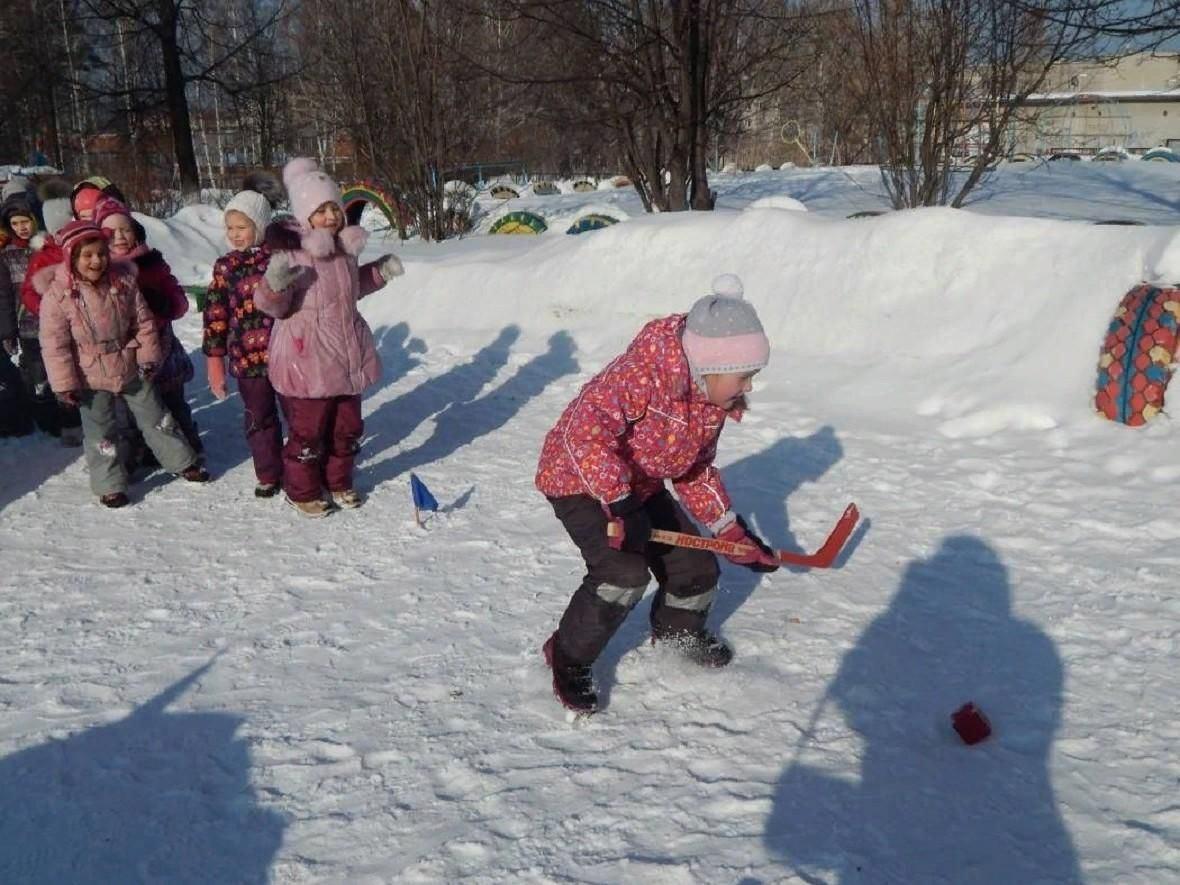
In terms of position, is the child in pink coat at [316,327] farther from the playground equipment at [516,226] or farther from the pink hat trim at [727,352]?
the playground equipment at [516,226]

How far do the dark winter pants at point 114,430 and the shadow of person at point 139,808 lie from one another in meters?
2.15

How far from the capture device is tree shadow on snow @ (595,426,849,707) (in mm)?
3389

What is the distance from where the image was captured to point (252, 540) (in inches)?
173

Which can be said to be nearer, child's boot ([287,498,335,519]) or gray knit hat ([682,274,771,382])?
gray knit hat ([682,274,771,382])

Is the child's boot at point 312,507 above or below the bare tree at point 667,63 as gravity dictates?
below

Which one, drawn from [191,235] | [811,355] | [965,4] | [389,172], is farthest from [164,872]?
[191,235]

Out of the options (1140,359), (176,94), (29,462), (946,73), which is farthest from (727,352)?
(176,94)

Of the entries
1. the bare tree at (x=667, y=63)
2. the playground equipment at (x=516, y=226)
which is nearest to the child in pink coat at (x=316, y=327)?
the bare tree at (x=667, y=63)

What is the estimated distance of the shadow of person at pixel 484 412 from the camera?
5.49 metres

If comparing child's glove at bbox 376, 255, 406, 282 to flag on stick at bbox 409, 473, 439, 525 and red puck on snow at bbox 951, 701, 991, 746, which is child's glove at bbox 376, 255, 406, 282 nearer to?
flag on stick at bbox 409, 473, 439, 525

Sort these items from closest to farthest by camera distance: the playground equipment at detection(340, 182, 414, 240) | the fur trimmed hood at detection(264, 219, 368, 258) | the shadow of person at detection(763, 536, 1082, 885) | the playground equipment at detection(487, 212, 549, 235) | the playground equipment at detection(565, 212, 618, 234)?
the shadow of person at detection(763, 536, 1082, 885)
the fur trimmed hood at detection(264, 219, 368, 258)
the playground equipment at detection(565, 212, 618, 234)
the playground equipment at detection(340, 182, 414, 240)
the playground equipment at detection(487, 212, 549, 235)

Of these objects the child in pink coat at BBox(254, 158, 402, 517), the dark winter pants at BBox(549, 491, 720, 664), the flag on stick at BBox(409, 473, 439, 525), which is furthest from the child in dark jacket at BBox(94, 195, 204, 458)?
the dark winter pants at BBox(549, 491, 720, 664)

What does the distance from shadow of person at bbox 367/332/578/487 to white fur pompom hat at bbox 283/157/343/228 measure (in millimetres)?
1474

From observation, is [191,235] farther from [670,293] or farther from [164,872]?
[164,872]
